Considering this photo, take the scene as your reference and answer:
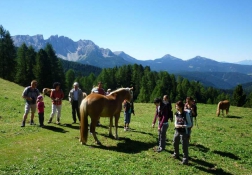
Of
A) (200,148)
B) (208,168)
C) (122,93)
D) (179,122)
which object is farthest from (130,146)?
(200,148)

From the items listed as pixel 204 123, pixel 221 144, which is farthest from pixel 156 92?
pixel 221 144

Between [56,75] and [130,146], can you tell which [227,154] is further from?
[56,75]

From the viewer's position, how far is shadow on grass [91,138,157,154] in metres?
13.2

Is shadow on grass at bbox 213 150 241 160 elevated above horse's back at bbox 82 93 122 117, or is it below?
below

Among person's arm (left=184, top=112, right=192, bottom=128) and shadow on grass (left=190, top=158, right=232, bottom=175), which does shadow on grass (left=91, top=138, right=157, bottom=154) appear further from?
person's arm (left=184, top=112, right=192, bottom=128)

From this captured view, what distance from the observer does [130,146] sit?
14.0m

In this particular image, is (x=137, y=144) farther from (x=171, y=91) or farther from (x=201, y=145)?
(x=171, y=91)

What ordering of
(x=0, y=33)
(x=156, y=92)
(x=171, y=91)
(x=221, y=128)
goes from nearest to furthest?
(x=221, y=128) < (x=0, y=33) < (x=156, y=92) < (x=171, y=91)

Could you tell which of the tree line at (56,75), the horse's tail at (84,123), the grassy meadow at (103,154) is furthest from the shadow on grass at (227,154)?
the tree line at (56,75)

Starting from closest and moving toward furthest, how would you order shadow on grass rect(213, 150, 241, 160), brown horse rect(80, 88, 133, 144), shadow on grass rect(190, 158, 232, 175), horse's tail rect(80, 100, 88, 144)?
shadow on grass rect(190, 158, 232, 175)
horse's tail rect(80, 100, 88, 144)
brown horse rect(80, 88, 133, 144)
shadow on grass rect(213, 150, 241, 160)

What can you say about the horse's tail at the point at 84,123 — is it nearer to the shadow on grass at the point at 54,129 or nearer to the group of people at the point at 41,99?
the shadow on grass at the point at 54,129

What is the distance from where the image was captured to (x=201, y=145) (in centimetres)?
1677

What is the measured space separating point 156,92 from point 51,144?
90.7 m

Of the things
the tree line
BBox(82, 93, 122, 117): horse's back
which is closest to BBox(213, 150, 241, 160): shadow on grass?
BBox(82, 93, 122, 117): horse's back
